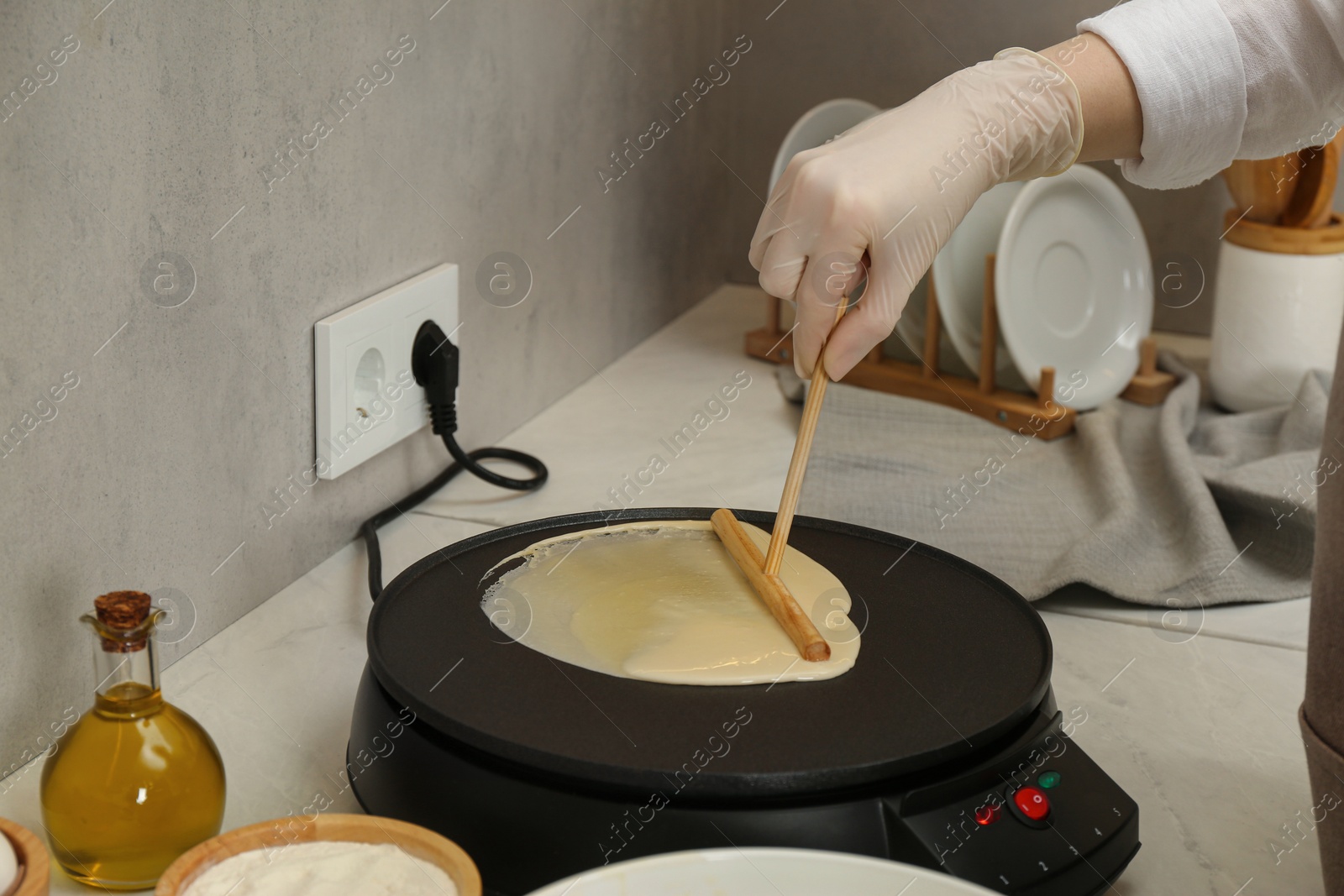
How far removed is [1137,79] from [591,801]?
475mm

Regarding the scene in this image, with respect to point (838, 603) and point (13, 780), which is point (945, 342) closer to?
point (838, 603)

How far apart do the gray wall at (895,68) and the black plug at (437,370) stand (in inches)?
32.8

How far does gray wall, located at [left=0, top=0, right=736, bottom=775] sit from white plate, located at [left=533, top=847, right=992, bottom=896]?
393 mm

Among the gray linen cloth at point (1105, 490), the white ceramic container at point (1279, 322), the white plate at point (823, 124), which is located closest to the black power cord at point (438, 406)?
the gray linen cloth at point (1105, 490)

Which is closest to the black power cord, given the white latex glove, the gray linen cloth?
the gray linen cloth

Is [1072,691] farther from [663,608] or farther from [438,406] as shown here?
[438,406]

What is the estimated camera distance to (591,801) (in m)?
0.52

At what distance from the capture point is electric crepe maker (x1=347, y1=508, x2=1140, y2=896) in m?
0.52

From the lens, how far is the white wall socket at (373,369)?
0.90 m

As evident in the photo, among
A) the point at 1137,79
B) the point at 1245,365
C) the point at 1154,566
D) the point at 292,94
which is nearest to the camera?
the point at 1137,79

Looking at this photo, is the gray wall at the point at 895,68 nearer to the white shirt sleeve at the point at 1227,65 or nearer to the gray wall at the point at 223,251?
the gray wall at the point at 223,251

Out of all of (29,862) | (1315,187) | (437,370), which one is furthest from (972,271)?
(29,862)

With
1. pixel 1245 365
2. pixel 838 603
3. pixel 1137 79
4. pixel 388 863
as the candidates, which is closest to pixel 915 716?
pixel 838 603

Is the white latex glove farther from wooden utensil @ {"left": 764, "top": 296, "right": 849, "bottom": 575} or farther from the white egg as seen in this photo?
the white egg
